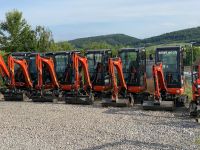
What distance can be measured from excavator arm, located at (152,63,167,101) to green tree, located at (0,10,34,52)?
2577 centimetres

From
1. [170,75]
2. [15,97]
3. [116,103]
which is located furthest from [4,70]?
[170,75]

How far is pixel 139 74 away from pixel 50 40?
25.0 metres

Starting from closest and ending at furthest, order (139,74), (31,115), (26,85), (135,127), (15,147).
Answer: (15,147), (135,127), (31,115), (139,74), (26,85)

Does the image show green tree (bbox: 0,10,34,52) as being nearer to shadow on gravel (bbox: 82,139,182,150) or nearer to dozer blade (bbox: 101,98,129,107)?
dozer blade (bbox: 101,98,129,107)

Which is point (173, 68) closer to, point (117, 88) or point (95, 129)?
point (117, 88)

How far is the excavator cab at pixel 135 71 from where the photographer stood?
20.5 meters

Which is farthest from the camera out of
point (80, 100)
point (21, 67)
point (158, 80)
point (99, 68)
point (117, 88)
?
point (21, 67)

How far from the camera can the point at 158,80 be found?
18859mm

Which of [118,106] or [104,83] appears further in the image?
[104,83]

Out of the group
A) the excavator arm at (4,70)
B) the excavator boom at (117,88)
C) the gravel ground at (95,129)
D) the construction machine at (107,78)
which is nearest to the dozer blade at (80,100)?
the construction machine at (107,78)

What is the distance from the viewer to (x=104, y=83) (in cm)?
2191

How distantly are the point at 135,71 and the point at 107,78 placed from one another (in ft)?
5.77

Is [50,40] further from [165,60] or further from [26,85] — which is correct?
[165,60]

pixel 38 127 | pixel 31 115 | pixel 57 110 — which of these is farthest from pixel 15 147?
pixel 57 110
